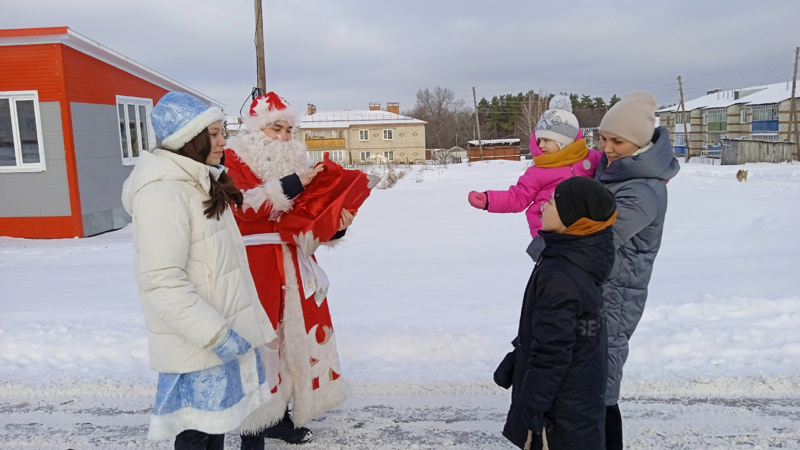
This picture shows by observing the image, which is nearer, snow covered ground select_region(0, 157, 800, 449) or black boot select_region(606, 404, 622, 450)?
black boot select_region(606, 404, 622, 450)

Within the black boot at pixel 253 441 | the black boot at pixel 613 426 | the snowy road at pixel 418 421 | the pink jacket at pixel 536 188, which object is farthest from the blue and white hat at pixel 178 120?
the black boot at pixel 613 426

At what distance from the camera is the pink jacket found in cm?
319

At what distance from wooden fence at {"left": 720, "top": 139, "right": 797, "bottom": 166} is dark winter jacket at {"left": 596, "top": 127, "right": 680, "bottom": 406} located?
4369 cm

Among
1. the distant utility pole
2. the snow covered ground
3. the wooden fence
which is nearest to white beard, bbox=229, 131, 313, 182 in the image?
the snow covered ground

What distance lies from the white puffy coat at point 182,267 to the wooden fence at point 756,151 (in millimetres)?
44961

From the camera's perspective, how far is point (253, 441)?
2.97m

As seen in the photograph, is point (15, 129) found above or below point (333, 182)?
above

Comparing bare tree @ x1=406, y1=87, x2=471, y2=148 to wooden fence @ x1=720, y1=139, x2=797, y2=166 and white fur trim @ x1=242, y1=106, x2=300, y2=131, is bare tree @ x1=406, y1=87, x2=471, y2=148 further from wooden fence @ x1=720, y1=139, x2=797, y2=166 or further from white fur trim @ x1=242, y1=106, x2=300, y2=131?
white fur trim @ x1=242, y1=106, x2=300, y2=131

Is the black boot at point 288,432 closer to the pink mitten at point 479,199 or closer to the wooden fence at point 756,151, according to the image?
the pink mitten at point 479,199

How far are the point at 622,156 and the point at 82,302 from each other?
237 inches

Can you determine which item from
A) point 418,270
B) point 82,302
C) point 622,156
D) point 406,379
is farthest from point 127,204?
point 418,270

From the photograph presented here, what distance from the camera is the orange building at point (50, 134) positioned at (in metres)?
11.3

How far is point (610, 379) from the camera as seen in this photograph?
105 inches

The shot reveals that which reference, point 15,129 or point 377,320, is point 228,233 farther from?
point 15,129
